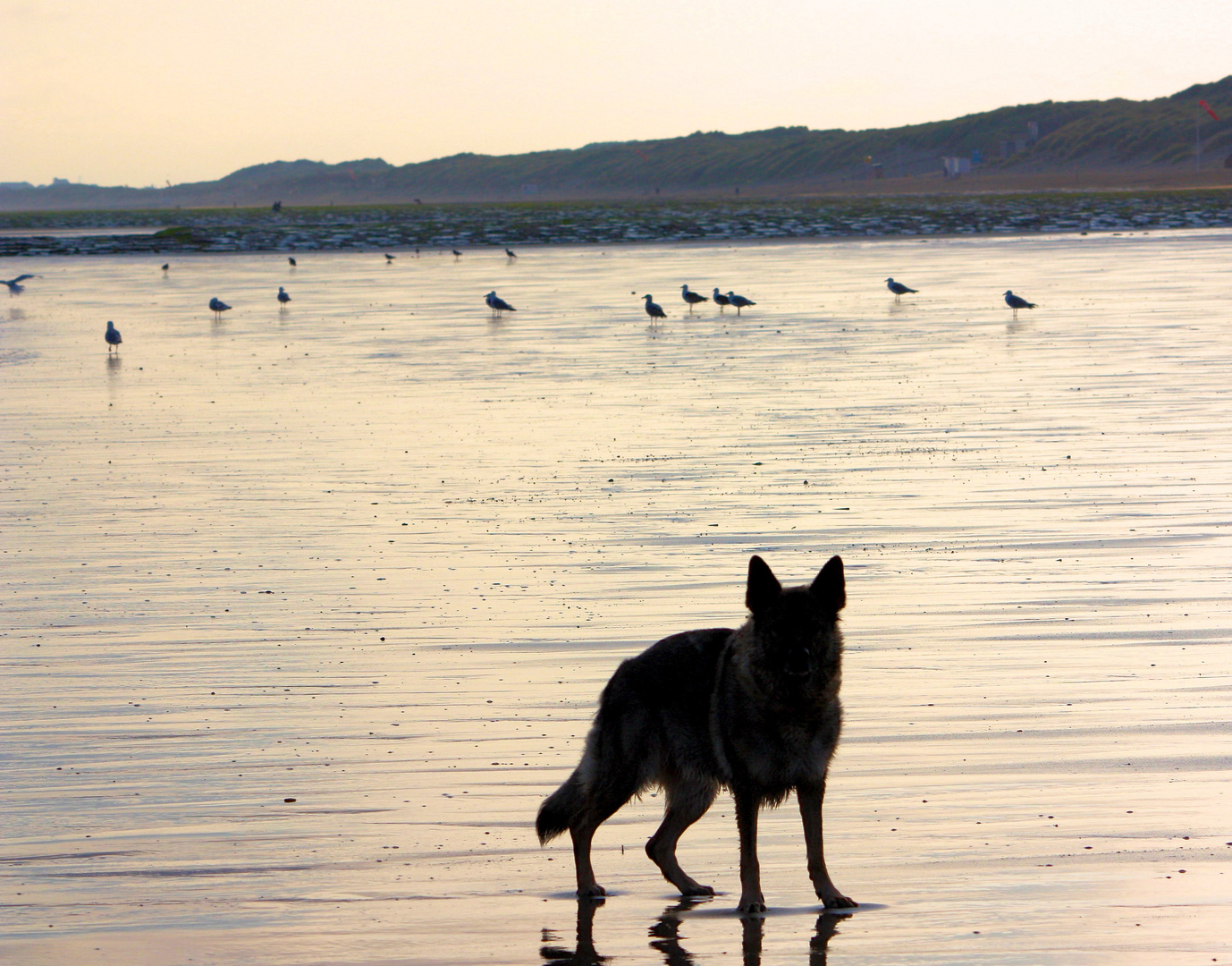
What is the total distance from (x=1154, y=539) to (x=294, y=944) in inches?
312

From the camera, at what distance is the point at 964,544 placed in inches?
435

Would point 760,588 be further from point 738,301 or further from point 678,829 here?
point 738,301

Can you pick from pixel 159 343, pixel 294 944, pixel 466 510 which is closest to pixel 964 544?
pixel 466 510

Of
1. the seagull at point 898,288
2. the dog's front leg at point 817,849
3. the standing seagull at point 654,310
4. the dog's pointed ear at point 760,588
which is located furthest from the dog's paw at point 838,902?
the seagull at point 898,288

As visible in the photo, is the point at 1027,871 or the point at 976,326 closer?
the point at 1027,871

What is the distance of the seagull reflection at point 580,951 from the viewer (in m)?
5.02

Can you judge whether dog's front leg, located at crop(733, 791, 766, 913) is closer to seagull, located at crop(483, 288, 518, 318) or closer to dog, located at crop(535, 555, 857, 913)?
dog, located at crop(535, 555, 857, 913)

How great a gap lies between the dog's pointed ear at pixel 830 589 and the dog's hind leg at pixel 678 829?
33.6 inches

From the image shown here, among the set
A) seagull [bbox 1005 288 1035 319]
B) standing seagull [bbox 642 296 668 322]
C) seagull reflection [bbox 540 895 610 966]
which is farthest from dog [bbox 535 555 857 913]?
standing seagull [bbox 642 296 668 322]

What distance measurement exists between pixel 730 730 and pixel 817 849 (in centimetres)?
55

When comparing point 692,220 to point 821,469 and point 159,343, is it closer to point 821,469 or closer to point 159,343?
point 159,343

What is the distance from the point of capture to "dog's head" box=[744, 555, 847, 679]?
512cm

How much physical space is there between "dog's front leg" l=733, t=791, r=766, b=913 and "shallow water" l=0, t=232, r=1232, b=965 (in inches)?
4.4

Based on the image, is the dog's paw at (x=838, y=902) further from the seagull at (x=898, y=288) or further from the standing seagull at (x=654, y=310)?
the seagull at (x=898, y=288)
